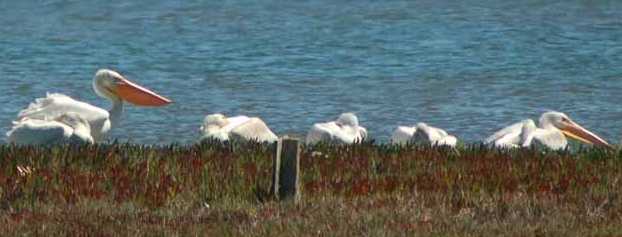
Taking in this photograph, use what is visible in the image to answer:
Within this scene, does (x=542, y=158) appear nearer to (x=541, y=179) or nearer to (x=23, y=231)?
(x=541, y=179)

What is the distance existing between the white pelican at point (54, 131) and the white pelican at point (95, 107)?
16 centimetres

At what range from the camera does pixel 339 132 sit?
45.5 feet

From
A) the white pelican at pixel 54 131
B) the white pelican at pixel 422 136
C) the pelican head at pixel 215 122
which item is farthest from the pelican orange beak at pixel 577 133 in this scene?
the white pelican at pixel 54 131

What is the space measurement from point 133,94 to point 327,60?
8836 millimetres

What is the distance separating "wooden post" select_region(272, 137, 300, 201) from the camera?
386 inches

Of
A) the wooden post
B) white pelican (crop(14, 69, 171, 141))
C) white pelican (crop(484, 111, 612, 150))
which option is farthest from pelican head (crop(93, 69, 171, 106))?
the wooden post

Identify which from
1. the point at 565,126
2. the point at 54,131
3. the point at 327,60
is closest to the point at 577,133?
the point at 565,126

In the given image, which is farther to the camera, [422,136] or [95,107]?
[95,107]

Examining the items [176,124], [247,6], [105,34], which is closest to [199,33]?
[105,34]

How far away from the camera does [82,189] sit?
10.1 metres

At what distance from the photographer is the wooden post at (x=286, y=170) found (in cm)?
981

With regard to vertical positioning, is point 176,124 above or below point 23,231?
below

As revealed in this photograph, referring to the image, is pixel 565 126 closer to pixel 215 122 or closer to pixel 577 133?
pixel 577 133

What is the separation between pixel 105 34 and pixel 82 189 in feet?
61.7
